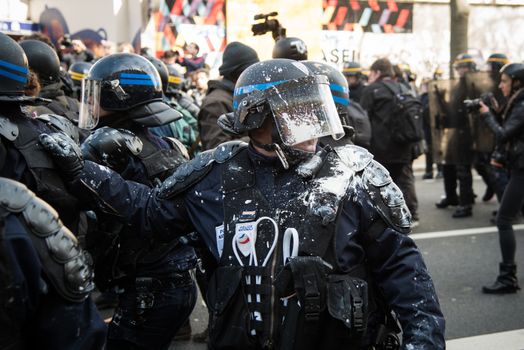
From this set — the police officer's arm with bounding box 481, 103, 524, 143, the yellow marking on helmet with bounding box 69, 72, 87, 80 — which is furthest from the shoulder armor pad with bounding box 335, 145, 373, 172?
the yellow marking on helmet with bounding box 69, 72, 87, 80

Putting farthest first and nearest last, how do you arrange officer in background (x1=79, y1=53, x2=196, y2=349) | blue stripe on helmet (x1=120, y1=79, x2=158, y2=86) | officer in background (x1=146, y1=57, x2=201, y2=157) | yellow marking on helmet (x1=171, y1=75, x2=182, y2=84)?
yellow marking on helmet (x1=171, y1=75, x2=182, y2=84) → officer in background (x1=146, y1=57, x2=201, y2=157) → blue stripe on helmet (x1=120, y1=79, x2=158, y2=86) → officer in background (x1=79, y1=53, x2=196, y2=349)

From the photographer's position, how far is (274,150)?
8.66 ft

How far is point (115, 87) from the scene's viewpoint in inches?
146

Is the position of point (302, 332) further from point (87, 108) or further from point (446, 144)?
point (446, 144)

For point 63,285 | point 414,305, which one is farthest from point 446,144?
point 63,285

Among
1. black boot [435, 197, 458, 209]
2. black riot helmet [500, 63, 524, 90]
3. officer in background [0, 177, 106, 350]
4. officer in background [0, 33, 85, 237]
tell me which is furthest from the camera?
black boot [435, 197, 458, 209]

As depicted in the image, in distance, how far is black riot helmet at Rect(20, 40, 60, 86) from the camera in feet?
16.8

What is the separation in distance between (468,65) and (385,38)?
1040cm

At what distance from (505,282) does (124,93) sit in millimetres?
4119

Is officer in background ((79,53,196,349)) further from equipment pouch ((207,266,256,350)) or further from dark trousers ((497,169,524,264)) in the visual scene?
dark trousers ((497,169,524,264))

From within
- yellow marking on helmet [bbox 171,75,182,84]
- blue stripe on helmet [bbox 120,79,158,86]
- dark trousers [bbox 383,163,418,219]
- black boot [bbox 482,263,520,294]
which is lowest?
black boot [bbox 482,263,520,294]

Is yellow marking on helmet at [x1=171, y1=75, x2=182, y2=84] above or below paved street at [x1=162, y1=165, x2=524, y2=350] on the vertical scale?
above

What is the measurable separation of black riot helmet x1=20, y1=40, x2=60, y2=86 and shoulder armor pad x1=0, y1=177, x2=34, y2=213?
3311 millimetres

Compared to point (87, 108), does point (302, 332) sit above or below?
below
